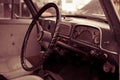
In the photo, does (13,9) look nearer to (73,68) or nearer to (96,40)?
(73,68)

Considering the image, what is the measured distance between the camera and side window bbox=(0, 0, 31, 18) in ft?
→ 9.45

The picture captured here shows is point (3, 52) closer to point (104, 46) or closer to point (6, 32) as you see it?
point (6, 32)

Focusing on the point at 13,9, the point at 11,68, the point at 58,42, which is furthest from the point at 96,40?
the point at 13,9

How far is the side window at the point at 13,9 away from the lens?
2880 millimetres

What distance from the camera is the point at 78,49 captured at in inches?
87.2

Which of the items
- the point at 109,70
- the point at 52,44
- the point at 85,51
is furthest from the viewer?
the point at 85,51

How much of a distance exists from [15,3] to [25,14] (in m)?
0.20

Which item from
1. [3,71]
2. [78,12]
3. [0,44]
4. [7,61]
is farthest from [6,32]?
[78,12]

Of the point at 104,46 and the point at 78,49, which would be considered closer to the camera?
the point at 104,46

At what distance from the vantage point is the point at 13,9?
293cm

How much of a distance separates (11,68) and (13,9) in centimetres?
72

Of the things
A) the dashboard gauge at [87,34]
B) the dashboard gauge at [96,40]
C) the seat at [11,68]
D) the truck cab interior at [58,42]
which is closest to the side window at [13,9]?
the truck cab interior at [58,42]

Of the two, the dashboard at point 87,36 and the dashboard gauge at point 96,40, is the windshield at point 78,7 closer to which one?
the dashboard at point 87,36

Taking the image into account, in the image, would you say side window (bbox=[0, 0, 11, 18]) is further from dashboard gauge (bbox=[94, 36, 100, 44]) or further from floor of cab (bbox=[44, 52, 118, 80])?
dashboard gauge (bbox=[94, 36, 100, 44])
